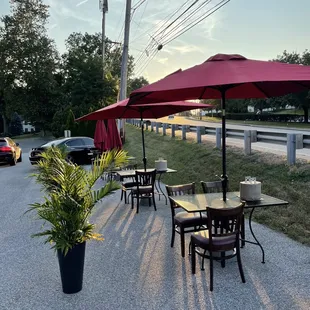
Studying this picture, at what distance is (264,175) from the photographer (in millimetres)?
8352

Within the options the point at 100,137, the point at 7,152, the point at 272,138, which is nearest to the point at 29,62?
the point at 7,152

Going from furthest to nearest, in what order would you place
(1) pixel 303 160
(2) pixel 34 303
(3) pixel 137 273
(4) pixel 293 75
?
(1) pixel 303 160 → (3) pixel 137 273 → (2) pixel 34 303 → (4) pixel 293 75

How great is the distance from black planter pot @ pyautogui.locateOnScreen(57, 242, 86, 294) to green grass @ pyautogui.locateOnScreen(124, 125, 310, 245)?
3.39 meters

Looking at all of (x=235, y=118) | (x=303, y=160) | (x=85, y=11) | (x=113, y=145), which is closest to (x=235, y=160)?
(x=303, y=160)

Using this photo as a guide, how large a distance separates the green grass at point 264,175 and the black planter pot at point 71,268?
3.39 metres

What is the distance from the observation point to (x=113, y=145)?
1212cm

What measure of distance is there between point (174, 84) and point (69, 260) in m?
2.30

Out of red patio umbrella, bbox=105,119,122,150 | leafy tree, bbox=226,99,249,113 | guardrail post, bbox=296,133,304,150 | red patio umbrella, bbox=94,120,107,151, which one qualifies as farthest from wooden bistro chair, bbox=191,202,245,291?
leafy tree, bbox=226,99,249,113

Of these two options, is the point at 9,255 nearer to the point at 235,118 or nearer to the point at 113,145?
the point at 113,145

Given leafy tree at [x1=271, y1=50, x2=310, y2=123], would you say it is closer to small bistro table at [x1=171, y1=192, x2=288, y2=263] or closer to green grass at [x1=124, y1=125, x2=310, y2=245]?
green grass at [x1=124, y1=125, x2=310, y2=245]

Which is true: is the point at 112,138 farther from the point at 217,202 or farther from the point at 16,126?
the point at 16,126

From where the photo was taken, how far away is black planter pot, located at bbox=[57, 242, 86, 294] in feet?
12.6

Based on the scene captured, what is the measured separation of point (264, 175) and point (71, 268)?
5.82 meters

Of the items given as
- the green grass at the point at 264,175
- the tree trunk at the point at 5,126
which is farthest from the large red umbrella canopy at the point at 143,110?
the tree trunk at the point at 5,126
